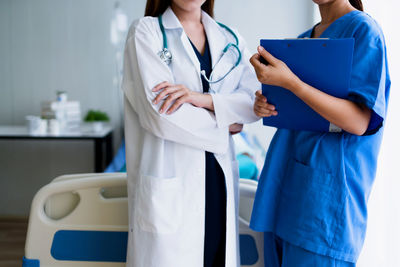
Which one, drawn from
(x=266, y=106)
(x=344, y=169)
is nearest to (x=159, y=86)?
(x=266, y=106)

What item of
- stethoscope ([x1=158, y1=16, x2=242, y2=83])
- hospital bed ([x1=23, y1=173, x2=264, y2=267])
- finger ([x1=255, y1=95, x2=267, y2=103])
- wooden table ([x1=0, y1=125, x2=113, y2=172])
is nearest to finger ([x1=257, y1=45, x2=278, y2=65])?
finger ([x1=255, y1=95, x2=267, y2=103])

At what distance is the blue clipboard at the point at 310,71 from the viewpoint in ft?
2.80

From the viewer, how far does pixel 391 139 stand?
1.50 meters

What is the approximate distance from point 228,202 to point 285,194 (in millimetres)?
191

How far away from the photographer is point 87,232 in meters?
1.37

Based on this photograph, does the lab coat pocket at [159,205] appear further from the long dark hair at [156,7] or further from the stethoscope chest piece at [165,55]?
the long dark hair at [156,7]

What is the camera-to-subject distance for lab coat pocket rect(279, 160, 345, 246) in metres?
0.96

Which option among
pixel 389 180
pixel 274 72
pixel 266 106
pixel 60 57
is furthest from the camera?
pixel 60 57

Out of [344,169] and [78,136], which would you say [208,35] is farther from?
[78,136]

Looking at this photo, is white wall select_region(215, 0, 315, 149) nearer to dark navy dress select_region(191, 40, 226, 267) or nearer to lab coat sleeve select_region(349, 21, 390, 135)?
dark navy dress select_region(191, 40, 226, 267)

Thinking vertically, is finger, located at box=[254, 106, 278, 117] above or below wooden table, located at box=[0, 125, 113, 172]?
above

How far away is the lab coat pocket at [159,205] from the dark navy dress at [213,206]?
0.36ft

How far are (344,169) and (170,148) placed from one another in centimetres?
47

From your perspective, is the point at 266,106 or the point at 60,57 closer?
the point at 266,106
